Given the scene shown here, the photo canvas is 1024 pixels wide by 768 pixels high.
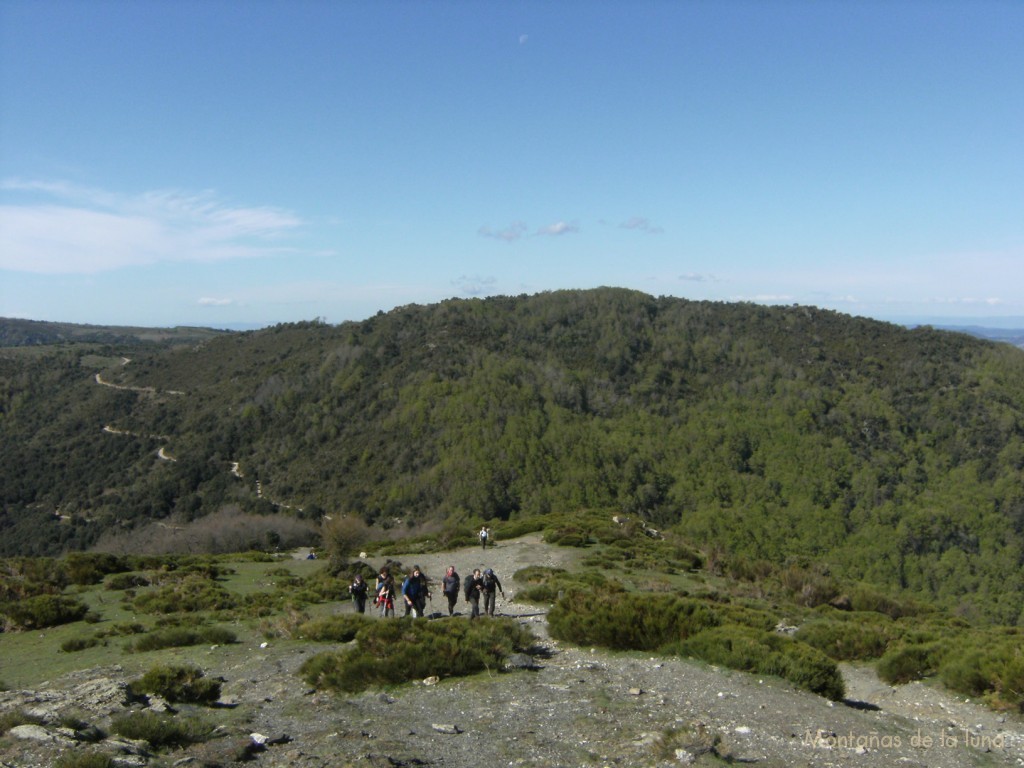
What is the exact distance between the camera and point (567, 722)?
829cm

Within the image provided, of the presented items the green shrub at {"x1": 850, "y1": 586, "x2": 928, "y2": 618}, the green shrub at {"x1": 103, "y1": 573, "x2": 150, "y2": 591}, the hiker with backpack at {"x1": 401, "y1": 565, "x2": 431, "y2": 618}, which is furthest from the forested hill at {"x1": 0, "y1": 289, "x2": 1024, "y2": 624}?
the hiker with backpack at {"x1": 401, "y1": 565, "x2": 431, "y2": 618}

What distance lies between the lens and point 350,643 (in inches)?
492

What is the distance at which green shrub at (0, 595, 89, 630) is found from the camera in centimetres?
1556

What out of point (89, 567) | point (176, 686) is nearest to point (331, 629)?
point (176, 686)

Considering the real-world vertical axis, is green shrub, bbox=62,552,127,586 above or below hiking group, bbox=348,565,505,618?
below

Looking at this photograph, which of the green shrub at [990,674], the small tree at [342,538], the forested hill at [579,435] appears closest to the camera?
the green shrub at [990,674]

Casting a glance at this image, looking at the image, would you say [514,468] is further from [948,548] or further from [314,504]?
[948,548]

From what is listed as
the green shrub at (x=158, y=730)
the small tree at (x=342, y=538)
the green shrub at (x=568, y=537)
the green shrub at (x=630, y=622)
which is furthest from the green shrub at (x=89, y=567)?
the green shrub at (x=568, y=537)

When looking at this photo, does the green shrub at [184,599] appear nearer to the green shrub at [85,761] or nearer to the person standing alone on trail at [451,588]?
the person standing alone on trail at [451,588]

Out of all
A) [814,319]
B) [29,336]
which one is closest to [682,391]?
[814,319]

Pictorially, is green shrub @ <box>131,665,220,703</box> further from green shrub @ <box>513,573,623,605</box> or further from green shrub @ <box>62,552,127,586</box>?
green shrub @ <box>62,552,127,586</box>

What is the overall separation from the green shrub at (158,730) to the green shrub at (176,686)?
4.68 feet

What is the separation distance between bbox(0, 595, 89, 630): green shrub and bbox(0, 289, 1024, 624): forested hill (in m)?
40.9

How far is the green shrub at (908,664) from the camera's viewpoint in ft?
37.7
